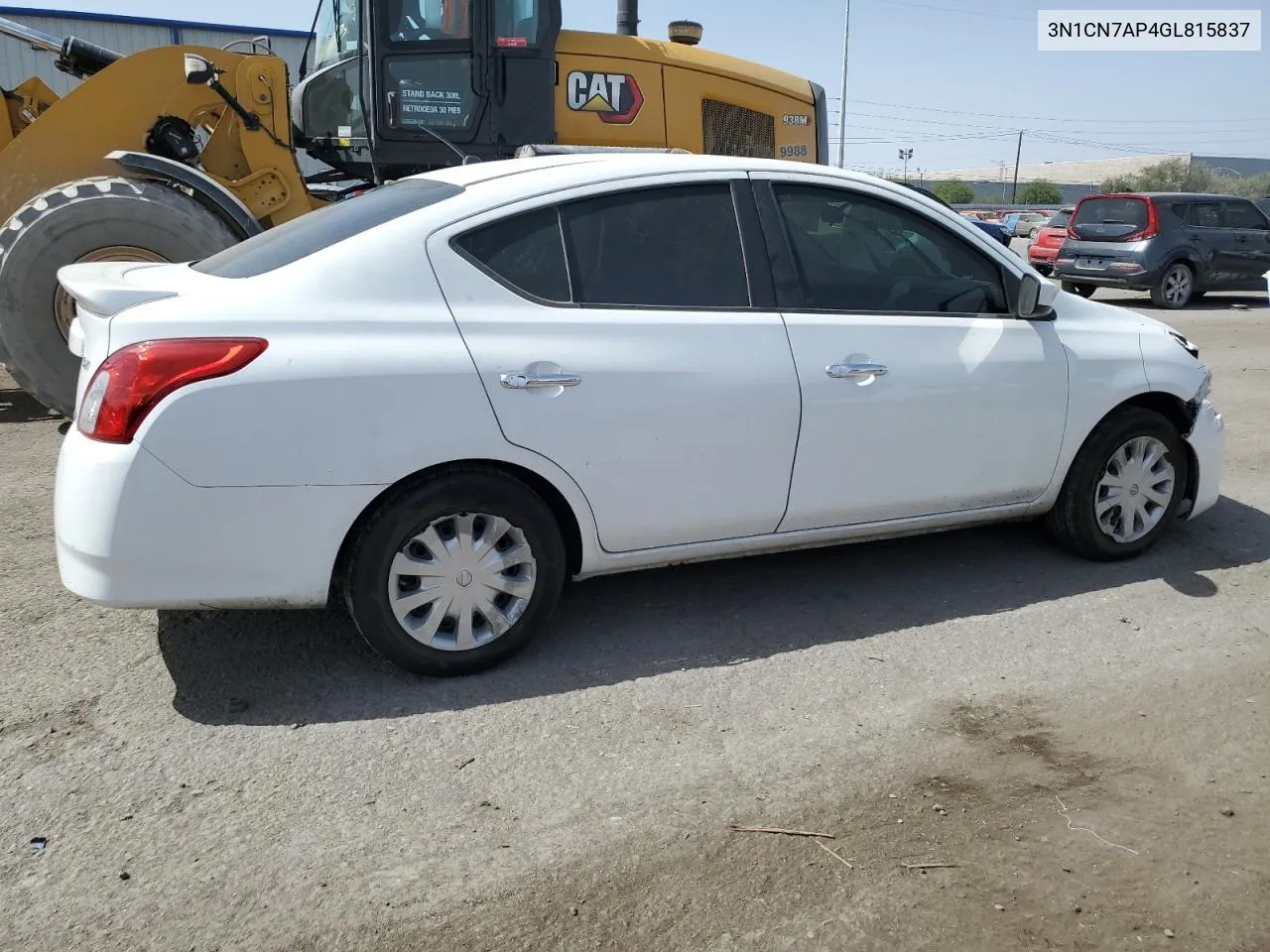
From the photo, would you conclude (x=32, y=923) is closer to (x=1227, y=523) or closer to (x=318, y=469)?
(x=318, y=469)

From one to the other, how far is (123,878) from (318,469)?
3.97ft

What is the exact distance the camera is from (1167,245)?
16.5 metres

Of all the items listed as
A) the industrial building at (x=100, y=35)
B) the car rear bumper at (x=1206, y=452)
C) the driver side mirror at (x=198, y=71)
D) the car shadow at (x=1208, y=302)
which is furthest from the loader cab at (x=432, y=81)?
the industrial building at (x=100, y=35)

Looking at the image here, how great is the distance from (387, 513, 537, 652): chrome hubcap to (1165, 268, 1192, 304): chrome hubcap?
1559 centimetres

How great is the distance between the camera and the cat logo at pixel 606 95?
317 inches

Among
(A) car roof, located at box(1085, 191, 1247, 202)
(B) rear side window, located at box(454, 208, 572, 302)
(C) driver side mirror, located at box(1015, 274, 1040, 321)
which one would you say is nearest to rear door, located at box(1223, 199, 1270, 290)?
(A) car roof, located at box(1085, 191, 1247, 202)

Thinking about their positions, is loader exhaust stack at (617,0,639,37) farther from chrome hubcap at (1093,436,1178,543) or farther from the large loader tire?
chrome hubcap at (1093,436,1178,543)

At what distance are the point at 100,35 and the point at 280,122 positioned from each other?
19465 millimetres

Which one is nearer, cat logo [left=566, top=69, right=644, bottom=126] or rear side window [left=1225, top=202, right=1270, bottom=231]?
cat logo [left=566, top=69, right=644, bottom=126]

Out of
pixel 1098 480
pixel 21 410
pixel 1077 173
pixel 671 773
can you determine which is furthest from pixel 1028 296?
pixel 1077 173

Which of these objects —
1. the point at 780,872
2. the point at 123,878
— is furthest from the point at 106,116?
the point at 780,872

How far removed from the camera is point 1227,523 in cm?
556

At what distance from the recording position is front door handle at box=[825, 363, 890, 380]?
407cm

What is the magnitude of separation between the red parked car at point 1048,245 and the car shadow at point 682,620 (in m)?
15.1
